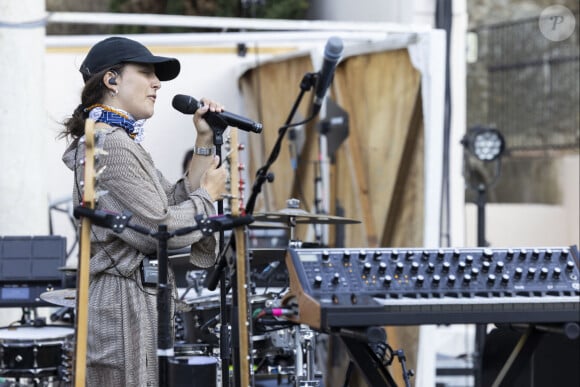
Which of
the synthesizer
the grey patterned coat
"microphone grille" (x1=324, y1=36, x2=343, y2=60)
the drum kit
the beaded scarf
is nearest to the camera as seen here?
the synthesizer

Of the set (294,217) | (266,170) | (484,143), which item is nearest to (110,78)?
(266,170)

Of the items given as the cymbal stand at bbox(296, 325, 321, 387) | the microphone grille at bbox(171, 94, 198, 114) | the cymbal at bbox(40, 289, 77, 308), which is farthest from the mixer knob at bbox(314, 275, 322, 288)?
the cymbal stand at bbox(296, 325, 321, 387)

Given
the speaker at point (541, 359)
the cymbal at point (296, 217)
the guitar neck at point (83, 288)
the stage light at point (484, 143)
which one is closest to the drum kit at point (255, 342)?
the cymbal at point (296, 217)

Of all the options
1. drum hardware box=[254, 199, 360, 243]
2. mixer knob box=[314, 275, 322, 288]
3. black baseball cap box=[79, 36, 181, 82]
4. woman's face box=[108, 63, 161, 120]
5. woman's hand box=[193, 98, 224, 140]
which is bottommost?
mixer knob box=[314, 275, 322, 288]

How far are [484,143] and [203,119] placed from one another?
4.92 metres

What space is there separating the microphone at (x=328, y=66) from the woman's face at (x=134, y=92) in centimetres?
70

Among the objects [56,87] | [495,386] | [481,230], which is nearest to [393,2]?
[481,230]

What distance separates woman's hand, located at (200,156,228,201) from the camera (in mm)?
3904

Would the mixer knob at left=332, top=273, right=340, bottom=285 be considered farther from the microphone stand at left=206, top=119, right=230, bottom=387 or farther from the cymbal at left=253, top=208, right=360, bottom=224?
the cymbal at left=253, top=208, right=360, bottom=224

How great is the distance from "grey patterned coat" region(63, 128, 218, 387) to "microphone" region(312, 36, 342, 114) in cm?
80

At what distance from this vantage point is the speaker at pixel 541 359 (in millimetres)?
4234

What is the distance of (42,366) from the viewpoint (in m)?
5.34

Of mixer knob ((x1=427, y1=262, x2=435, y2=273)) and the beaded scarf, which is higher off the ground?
the beaded scarf

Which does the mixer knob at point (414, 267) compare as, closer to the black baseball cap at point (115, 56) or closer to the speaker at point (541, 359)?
the speaker at point (541, 359)
